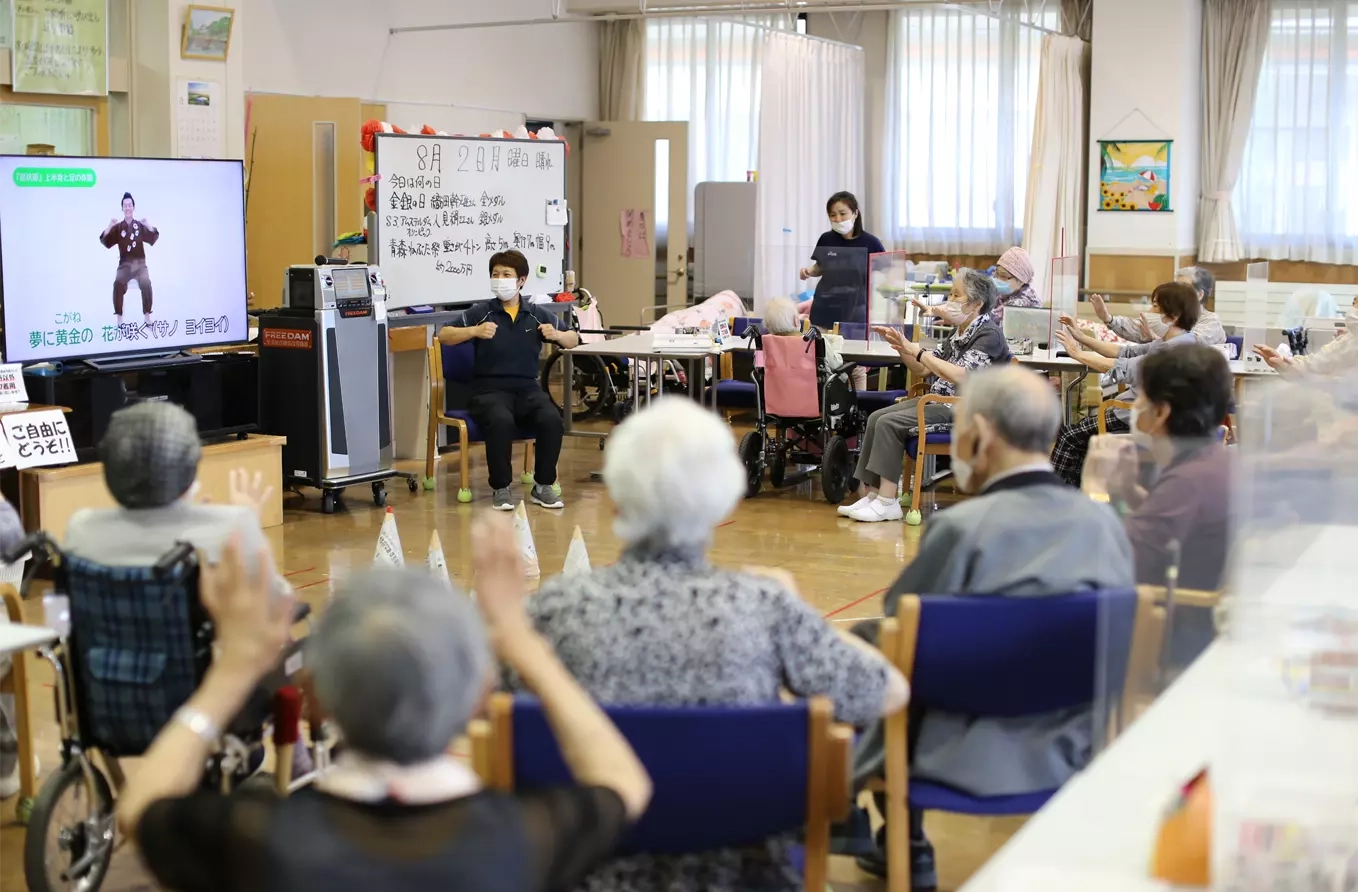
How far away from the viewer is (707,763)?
198 cm

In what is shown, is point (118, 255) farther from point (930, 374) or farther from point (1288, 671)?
point (1288, 671)

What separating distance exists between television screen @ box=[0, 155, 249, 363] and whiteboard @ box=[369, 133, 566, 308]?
1606 mm

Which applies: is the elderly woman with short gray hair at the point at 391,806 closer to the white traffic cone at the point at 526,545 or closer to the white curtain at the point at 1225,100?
the white traffic cone at the point at 526,545

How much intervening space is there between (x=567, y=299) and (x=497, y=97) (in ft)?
8.72

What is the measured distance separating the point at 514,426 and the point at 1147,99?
530cm

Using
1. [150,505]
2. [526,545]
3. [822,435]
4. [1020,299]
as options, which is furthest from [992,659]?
[1020,299]

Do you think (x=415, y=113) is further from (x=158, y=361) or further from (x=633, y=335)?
(x=158, y=361)

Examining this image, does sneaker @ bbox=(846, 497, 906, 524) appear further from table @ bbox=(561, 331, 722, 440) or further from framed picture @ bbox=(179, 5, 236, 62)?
framed picture @ bbox=(179, 5, 236, 62)

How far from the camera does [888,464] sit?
7059 mm

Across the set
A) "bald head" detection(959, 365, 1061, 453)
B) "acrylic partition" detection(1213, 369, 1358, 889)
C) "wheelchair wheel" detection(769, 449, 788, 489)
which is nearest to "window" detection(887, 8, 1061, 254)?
"wheelchair wheel" detection(769, 449, 788, 489)

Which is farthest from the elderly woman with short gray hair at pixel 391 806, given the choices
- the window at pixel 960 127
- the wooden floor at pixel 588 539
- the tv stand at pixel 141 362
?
the window at pixel 960 127

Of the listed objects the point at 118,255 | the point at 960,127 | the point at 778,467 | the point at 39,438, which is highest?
the point at 960,127

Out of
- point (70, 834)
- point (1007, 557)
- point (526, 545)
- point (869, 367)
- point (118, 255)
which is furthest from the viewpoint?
point (869, 367)

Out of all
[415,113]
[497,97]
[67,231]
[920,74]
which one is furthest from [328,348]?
[920,74]
